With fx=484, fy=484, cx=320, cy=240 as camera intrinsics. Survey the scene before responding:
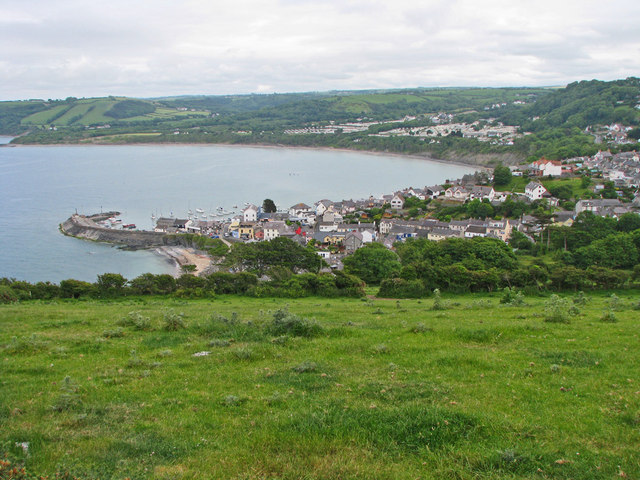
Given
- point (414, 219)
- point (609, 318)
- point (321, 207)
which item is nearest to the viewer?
point (609, 318)

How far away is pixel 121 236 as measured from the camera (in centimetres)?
6200

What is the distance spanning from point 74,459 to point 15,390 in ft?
10.6

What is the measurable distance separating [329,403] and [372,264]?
97.5ft

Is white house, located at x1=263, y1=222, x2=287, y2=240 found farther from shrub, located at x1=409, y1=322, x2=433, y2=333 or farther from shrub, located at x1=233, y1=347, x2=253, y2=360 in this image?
shrub, located at x1=233, y1=347, x2=253, y2=360

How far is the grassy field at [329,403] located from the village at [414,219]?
31090 millimetres

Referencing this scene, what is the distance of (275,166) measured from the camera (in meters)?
125

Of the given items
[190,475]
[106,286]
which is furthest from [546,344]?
[106,286]

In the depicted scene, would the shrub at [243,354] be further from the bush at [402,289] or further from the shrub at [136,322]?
the bush at [402,289]

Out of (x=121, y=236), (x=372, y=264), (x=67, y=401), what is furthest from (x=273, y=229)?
(x=67, y=401)

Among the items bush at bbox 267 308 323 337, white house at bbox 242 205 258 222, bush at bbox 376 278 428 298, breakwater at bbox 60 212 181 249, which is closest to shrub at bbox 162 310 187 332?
bush at bbox 267 308 323 337

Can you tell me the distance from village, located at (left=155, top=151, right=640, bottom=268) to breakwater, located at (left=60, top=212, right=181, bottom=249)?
247cm

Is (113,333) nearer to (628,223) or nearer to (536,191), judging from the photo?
(628,223)

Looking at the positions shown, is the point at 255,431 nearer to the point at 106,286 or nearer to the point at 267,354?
the point at 267,354

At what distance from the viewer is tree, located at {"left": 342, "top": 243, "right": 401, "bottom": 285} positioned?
→ 35781 mm
